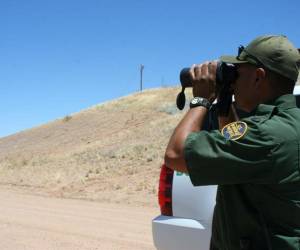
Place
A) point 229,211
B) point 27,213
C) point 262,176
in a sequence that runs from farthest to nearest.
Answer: point 27,213
point 229,211
point 262,176

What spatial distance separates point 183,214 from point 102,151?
2077 centimetres

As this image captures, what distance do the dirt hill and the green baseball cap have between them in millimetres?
10779

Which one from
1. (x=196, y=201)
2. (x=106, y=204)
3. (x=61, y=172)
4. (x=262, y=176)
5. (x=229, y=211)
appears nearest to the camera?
(x=262, y=176)

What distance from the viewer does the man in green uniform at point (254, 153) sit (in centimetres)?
200

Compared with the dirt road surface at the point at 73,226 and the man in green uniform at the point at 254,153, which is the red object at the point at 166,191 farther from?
the dirt road surface at the point at 73,226

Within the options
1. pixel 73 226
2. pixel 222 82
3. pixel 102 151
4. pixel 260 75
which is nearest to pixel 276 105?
pixel 260 75

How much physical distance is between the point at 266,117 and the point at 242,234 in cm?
47

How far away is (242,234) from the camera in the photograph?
2094 mm

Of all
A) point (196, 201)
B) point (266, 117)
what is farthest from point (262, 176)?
point (196, 201)

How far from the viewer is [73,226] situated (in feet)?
30.8

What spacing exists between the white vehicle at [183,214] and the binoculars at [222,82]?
1.42m

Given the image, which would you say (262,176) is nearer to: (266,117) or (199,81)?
(266,117)

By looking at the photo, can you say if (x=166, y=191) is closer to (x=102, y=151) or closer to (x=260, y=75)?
(x=260, y=75)

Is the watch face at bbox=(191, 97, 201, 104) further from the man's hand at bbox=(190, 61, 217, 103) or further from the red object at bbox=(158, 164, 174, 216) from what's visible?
the red object at bbox=(158, 164, 174, 216)
